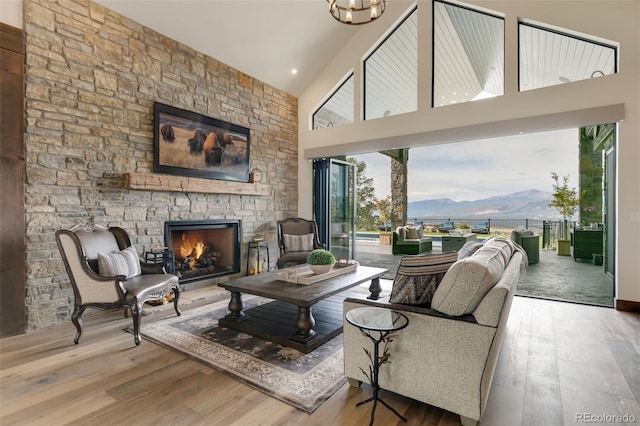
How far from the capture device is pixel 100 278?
9.59ft

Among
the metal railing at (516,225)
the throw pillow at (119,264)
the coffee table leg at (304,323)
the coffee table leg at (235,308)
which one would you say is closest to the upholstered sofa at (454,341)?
the coffee table leg at (304,323)

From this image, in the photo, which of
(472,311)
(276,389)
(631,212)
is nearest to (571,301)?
(631,212)

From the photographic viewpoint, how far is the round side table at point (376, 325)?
1.77 meters

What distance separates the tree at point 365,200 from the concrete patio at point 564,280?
171 inches

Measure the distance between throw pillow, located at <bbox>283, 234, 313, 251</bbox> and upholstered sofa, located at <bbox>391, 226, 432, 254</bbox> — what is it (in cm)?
330

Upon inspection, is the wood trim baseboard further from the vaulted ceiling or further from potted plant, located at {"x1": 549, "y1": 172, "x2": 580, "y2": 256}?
potted plant, located at {"x1": 549, "y1": 172, "x2": 580, "y2": 256}

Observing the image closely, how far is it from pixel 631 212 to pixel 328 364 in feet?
13.7

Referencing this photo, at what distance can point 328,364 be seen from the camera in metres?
2.53

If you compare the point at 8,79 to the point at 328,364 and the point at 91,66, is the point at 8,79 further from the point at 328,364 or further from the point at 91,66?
the point at 328,364

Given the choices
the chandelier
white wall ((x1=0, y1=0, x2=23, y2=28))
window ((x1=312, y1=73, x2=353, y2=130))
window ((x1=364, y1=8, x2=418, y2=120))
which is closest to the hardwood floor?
white wall ((x1=0, y1=0, x2=23, y2=28))

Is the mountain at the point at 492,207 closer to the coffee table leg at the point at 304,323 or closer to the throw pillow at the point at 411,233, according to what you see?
the throw pillow at the point at 411,233

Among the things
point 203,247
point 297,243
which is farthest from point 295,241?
point 203,247

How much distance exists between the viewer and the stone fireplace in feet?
15.6

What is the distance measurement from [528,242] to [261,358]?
6.67 metres
